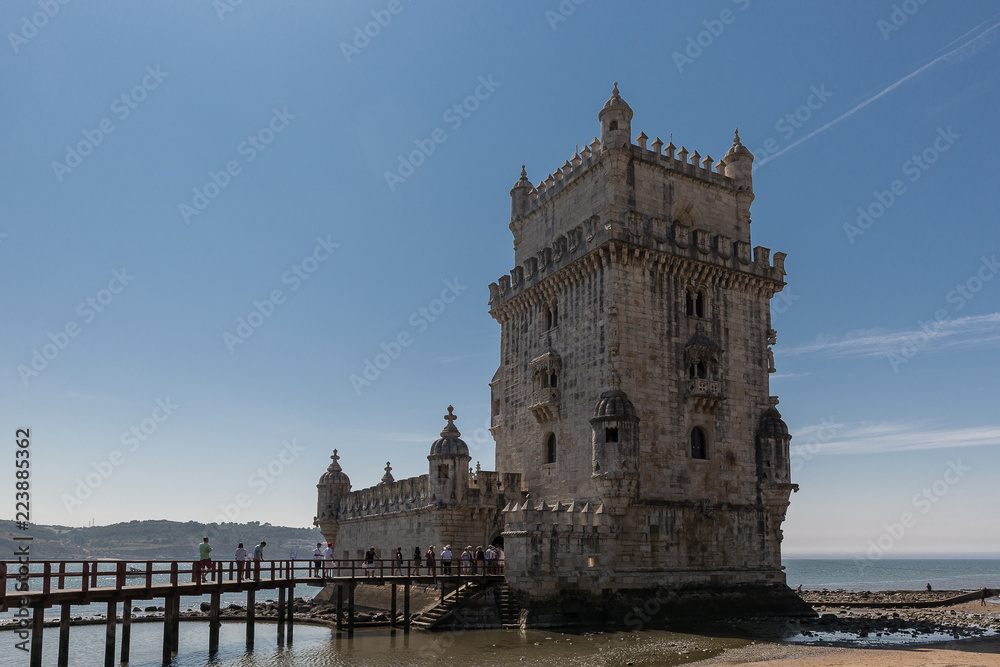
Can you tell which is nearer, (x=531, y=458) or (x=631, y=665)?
(x=631, y=665)

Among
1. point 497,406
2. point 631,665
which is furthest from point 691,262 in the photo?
point 631,665

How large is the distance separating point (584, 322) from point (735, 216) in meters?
9.08

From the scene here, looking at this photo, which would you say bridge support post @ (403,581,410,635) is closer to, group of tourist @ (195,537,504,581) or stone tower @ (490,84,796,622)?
group of tourist @ (195,537,504,581)

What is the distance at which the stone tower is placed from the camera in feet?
97.1

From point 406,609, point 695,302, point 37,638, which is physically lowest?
point 406,609

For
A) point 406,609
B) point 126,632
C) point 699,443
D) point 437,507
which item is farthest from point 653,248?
point 126,632

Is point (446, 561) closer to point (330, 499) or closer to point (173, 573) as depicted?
point (173, 573)

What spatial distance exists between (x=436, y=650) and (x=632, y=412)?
10596 mm

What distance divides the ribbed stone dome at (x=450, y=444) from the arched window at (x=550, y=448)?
3253mm

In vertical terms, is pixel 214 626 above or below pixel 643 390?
below

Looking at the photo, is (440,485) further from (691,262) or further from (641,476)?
(691,262)

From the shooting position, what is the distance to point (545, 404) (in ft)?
110

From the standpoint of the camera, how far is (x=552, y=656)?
23.3 metres

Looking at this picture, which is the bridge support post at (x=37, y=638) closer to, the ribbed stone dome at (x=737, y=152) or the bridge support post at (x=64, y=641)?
the bridge support post at (x=64, y=641)
